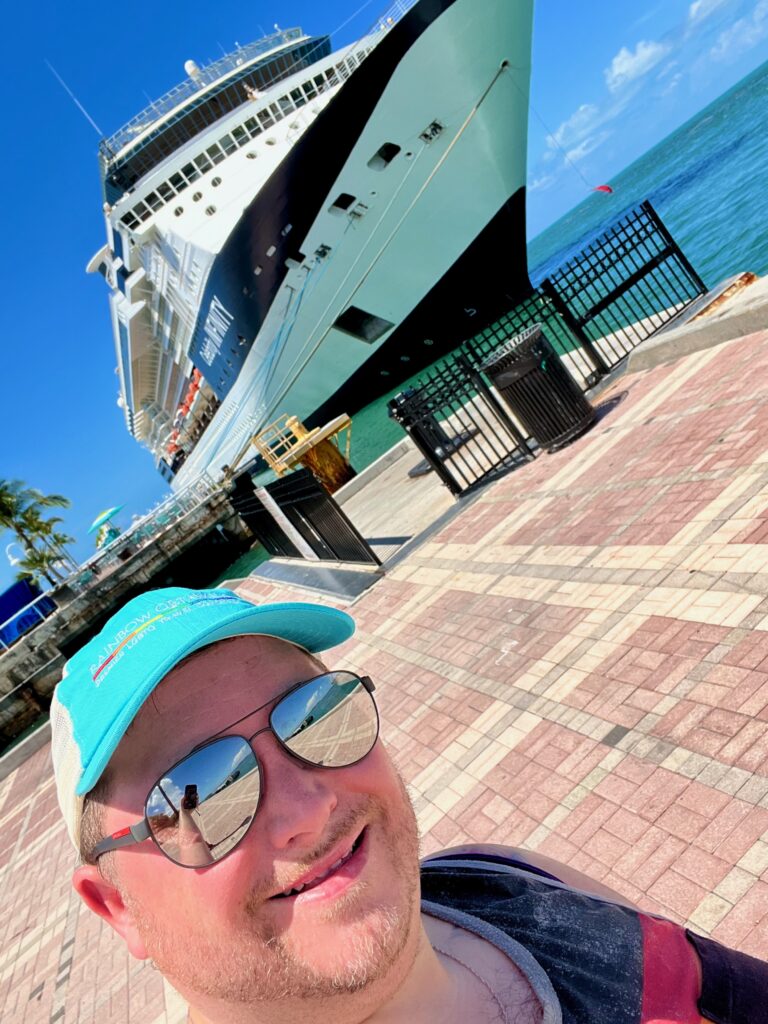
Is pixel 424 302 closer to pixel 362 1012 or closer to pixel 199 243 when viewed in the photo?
pixel 199 243

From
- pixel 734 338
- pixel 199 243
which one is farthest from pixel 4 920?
pixel 199 243

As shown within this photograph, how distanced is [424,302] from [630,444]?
2240 centimetres

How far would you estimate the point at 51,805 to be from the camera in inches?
364

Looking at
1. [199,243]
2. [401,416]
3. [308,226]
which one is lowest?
[401,416]

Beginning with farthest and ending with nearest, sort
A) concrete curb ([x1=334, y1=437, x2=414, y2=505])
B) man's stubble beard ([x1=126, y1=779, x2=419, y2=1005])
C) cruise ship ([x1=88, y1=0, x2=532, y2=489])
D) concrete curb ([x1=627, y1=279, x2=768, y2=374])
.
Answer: cruise ship ([x1=88, y1=0, x2=532, y2=489]) → concrete curb ([x1=334, y1=437, x2=414, y2=505]) → concrete curb ([x1=627, y1=279, x2=768, y2=374]) → man's stubble beard ([x1=126, y1=779, x2=419, y2=1005])

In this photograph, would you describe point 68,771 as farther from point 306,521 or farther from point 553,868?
point 306,521

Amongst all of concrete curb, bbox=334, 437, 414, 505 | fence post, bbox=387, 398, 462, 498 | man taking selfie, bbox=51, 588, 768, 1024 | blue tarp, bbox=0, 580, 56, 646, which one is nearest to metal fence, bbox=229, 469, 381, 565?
fence post, bbox=387, 398, 462, 498

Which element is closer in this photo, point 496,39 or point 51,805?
point 51,805

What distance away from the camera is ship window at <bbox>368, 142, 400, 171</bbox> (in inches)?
952

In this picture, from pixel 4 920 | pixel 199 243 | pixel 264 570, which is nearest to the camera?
pixel 4 920

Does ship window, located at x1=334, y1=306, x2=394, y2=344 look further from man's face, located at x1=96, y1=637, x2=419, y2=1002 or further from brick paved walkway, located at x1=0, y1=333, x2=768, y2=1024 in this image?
man's face, located at x1=96, y1=637, x2=419, y2=1002

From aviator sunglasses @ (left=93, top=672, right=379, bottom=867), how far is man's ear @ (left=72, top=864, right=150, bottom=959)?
6 cm

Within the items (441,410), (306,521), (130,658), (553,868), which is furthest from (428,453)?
(130,658)

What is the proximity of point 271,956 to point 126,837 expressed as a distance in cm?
31
